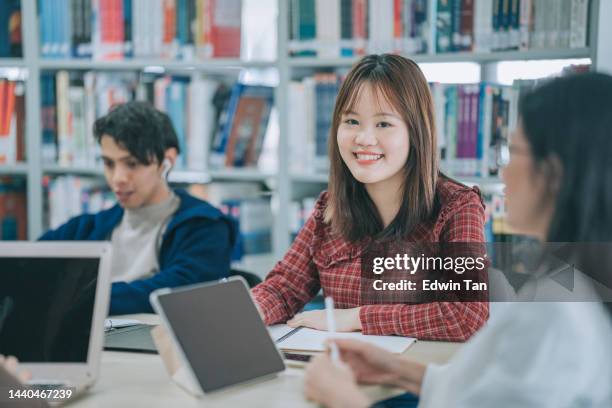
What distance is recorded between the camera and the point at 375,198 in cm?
193

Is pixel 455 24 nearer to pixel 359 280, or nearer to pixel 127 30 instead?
pixel 359 280

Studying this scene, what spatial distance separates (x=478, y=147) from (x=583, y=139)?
1603 mm

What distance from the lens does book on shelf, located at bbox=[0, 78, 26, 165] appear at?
3.17 metres

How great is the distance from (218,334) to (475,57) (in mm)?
1601

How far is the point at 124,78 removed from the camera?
3.15 m

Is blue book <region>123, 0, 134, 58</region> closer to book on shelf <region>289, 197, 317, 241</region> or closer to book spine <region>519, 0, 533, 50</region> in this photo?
book on shelf <region>289, 197, 317, 241</region>

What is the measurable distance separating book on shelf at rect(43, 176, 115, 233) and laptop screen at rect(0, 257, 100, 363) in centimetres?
192

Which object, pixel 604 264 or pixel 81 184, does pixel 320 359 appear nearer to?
pixel 604 264

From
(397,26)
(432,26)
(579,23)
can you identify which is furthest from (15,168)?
(579,23)

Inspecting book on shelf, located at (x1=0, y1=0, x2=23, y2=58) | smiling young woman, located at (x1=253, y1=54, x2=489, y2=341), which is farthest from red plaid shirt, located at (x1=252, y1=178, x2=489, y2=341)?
book on shelf, located at (x1=0, y1=0, x2=23, y2=58)

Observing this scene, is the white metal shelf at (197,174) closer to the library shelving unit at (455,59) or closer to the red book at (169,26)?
the library shelving unit at (455,59)

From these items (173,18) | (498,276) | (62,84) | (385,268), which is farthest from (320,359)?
(62,84)

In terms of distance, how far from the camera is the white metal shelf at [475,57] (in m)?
2.43

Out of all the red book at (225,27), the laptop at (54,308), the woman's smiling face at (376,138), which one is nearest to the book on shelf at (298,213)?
the red book at (225,27)
